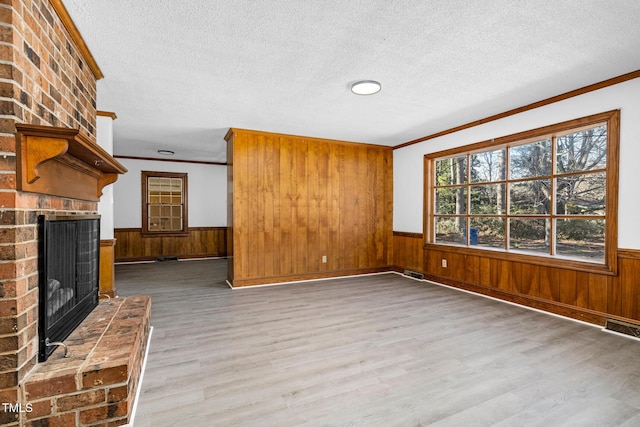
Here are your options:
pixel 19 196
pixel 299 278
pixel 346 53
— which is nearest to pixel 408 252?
pixel 299 278

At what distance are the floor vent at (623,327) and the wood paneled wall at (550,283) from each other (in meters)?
0.05

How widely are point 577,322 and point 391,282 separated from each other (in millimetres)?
2365

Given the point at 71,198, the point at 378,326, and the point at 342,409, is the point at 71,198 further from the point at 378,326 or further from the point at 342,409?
the point at 378,326

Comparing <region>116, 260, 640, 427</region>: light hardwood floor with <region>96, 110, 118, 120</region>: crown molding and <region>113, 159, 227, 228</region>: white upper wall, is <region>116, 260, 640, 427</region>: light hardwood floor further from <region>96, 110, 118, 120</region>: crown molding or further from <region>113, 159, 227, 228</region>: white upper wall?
<region>113, 159, 227, 228</region>: white upper wall

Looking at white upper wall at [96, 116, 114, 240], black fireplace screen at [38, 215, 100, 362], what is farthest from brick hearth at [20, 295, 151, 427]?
white upper wall at [96, 116, 114, 240]

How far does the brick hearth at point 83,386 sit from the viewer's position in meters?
1.48

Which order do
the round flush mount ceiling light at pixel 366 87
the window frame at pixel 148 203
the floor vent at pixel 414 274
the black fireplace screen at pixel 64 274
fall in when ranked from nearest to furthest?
the black fireplace screen at pixel 64 274
the round flush mount ceiling light at pixel 366 87
the floor vent at pixel 414 274
the window frame at pixel 148 203

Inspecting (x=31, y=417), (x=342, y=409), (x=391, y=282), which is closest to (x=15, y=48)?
(x=31, y=417)

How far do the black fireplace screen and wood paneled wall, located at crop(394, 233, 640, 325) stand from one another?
4472mm

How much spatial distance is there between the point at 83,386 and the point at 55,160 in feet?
4.00

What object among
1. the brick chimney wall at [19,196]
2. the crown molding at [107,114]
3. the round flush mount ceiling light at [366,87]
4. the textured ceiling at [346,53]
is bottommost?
the brick chimney wall at [19,196]

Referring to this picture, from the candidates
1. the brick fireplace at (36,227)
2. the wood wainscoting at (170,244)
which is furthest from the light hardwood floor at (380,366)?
the wood wainscoting at (170,244)

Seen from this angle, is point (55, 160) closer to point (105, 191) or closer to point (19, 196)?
point (19, 196)

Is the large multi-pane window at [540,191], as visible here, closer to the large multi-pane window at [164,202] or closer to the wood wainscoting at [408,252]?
the wood wainscoting at [408,252]
